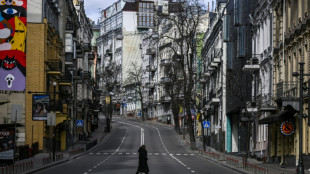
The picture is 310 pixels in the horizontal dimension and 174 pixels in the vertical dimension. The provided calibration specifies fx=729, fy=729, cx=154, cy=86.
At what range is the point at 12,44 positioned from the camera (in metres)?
54.2

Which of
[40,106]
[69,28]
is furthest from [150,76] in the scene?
[40,106]

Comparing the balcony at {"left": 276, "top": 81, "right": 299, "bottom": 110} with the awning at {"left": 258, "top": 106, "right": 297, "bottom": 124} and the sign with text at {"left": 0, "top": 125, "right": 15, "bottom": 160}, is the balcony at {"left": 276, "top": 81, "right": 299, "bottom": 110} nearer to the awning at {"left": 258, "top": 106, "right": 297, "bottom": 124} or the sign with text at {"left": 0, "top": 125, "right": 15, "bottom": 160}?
the awning at {"left": 258, "top": 106, "right": 297, "bottom": 124}

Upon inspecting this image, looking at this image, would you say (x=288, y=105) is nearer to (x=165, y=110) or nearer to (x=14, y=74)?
(x=14, y=74)

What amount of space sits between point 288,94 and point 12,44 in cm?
2414

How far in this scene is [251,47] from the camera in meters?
56.7

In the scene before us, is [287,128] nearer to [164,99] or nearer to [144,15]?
[164,99]

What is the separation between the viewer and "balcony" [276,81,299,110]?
36.0m

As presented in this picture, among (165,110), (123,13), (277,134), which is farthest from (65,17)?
(123,13)

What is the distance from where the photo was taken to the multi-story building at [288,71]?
3672 cm

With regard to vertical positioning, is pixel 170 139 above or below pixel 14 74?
below

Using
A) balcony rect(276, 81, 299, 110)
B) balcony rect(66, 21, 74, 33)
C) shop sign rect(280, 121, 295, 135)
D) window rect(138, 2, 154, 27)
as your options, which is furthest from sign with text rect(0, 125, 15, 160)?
window rect(138, 2, 154, 27)

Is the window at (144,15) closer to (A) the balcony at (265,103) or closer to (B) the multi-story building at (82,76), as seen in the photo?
(B) the multi-story building at (82,76)

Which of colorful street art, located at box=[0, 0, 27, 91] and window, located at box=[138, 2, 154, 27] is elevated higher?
window, located at box=[138, 2, 154, 27]

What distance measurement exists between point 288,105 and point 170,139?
5777cm
